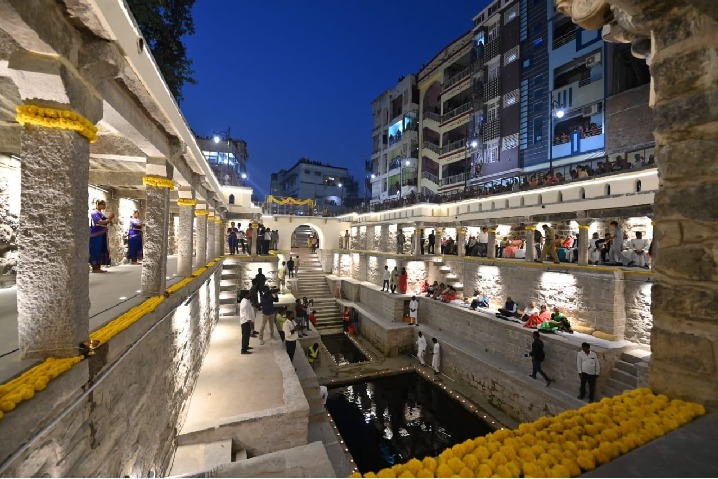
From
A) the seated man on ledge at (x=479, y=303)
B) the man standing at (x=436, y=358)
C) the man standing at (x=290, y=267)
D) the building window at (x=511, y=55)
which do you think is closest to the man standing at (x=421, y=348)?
the man standing at (x=436, y=358)

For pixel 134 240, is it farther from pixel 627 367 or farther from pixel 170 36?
pixel 627 367

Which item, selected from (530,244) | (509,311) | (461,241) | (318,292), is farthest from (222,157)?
(509,311)

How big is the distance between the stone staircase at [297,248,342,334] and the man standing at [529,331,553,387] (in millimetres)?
11792

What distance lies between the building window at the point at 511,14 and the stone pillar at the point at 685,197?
26.6m

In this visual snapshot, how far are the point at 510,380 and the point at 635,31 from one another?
10.4 metres

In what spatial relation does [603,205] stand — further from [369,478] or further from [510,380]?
[369,478]

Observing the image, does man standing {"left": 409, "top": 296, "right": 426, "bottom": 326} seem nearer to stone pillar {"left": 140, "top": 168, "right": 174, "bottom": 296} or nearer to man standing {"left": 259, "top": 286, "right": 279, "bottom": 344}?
man standing {"left": 259, "top": 286, "right": 279, "bottom": 344}

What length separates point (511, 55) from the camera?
2344 centimetres

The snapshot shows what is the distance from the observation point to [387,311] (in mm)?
17641

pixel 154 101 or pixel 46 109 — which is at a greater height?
pixel 154 101

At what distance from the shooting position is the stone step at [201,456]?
5.03 m

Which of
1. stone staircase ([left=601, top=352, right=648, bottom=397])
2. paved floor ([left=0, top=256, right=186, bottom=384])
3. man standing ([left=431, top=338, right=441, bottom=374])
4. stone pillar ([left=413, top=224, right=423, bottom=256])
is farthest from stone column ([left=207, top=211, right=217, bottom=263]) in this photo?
stone staircase ([left=601, top=352, right=648, bottom=397])

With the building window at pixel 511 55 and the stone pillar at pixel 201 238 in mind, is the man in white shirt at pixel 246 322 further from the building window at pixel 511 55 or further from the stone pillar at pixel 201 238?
the building window at pixel 511 55

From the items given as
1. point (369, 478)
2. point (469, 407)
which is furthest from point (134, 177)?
point (469, 407)
